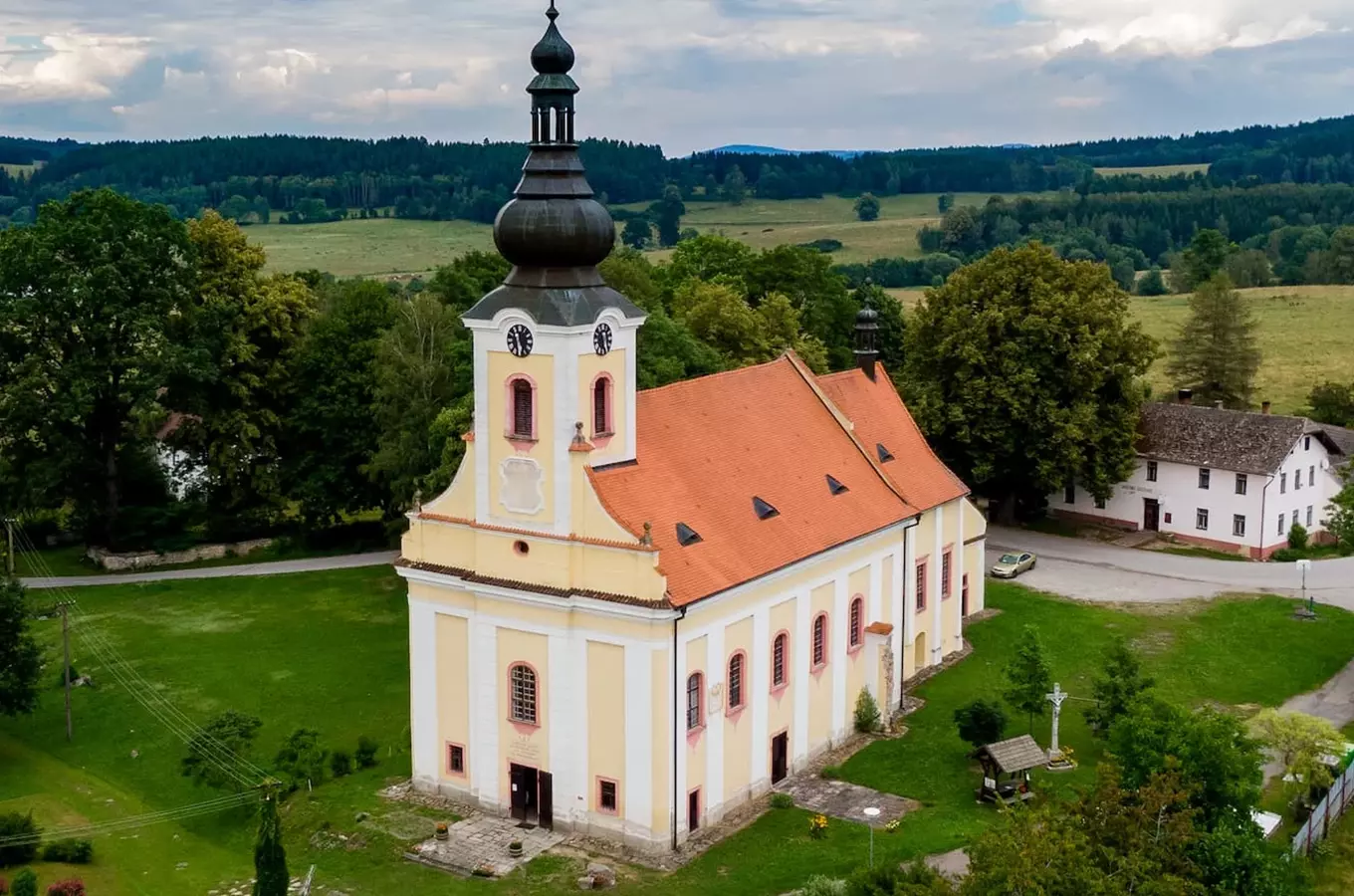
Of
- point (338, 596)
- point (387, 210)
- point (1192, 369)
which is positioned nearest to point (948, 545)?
point (338, 596)

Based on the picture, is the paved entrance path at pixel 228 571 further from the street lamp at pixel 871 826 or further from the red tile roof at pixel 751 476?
the street lamp at pixel 871 826

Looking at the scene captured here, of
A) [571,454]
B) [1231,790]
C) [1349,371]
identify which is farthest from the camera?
[1349,371]

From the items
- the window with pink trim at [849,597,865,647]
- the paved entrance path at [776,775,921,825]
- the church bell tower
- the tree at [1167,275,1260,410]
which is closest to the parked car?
the window with pink trim at [849,597,865,647]

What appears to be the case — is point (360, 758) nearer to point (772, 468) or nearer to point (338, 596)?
point (772, 468)

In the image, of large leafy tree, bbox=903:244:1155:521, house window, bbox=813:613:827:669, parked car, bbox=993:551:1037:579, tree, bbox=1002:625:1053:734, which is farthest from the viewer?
large leafy tree, bbox=903:244:1155:521

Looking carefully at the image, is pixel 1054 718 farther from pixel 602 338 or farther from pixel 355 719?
pixel 355 719

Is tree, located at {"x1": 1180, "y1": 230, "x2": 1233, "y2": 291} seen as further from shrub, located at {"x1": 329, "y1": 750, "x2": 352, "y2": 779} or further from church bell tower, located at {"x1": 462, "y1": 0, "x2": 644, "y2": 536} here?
shrub, located at {"x1": 329, "y1": 750, "x2": 352, "y2": 779}
